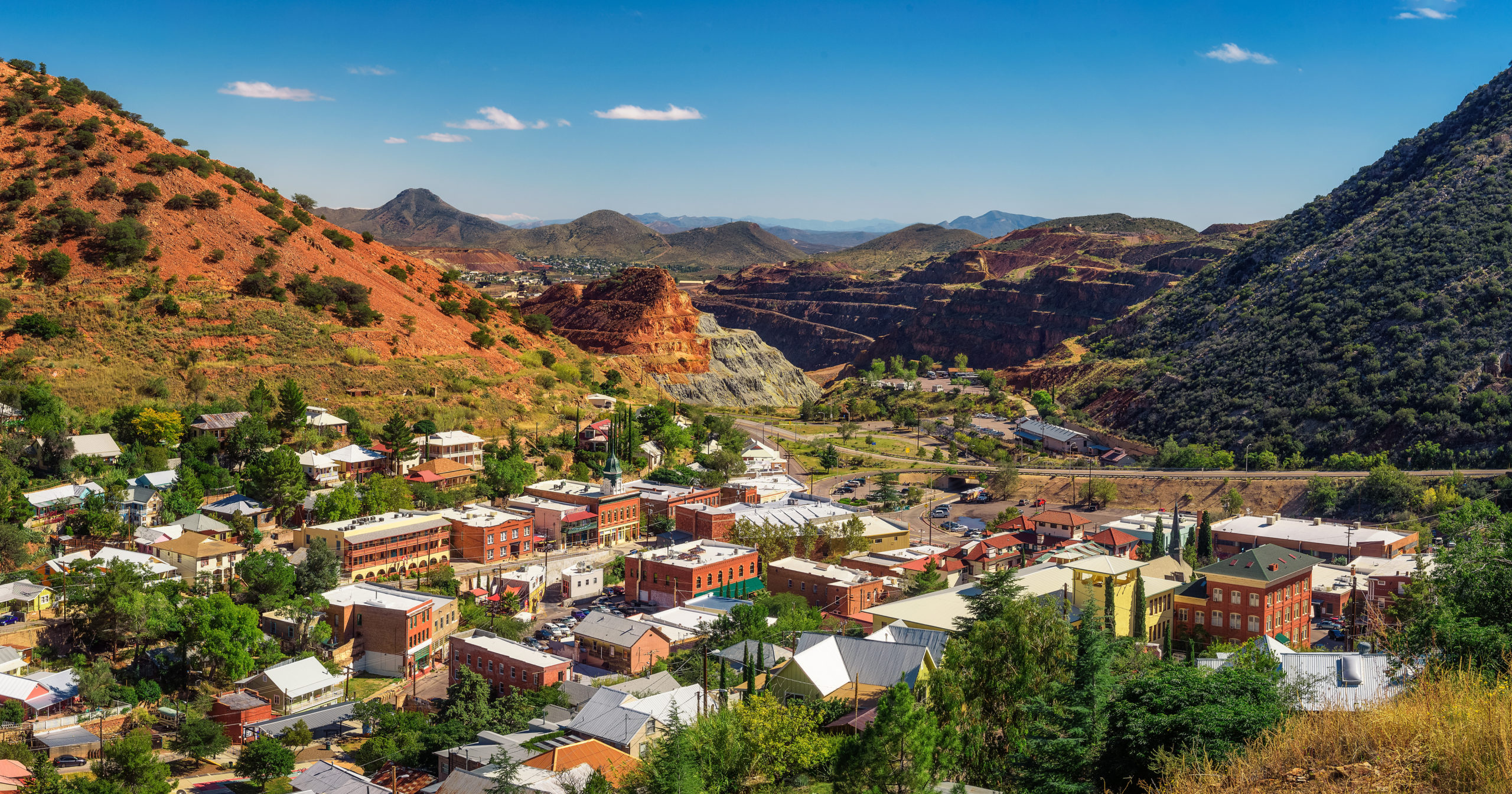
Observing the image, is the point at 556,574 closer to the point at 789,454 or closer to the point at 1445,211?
the point at 789,454

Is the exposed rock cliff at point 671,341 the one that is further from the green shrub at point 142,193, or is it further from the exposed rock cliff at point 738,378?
the green shrub at point 142,193

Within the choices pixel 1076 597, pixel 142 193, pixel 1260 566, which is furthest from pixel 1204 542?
pixel 142 193

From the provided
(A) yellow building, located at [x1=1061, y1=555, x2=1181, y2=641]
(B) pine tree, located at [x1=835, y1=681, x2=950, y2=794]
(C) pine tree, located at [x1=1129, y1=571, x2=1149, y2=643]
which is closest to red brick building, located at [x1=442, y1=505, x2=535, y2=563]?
(A) yellow building, located at [x1=1061, y1=555, x2=1181, y2=641]

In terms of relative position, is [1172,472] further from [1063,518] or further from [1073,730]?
[1073,730]

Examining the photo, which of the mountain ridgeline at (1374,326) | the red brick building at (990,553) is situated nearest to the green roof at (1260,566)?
the red brick building at (990,553)

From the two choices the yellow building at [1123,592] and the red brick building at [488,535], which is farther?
the red brick building at [488,535]

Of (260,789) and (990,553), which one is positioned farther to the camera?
(990,553)
